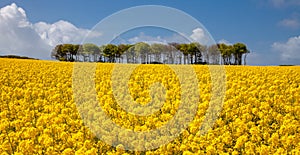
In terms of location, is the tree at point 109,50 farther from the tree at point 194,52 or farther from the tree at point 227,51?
the tree at point 227,51

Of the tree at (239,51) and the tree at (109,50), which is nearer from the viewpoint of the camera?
the tree at (109,50)

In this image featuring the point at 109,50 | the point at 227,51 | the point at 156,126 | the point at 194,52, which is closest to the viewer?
the point at 156,126

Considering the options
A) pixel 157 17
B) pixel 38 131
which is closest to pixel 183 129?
pixel 38 131

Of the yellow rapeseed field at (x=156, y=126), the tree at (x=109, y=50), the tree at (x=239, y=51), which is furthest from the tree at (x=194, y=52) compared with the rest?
the yellow rapeseed field at (x=156, y=126)

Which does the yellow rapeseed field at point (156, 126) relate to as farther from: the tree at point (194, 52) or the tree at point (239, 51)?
the tree at point (239, 51)

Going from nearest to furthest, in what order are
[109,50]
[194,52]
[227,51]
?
1. [109,50]
2. [194,52]
3. [227,51]

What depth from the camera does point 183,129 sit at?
25.4ft

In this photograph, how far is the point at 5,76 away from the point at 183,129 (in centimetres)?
1235

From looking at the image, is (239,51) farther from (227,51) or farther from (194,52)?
(194,52)

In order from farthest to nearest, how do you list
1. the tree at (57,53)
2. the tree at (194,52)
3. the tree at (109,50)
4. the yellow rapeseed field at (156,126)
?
the tree at (57,53), the tree at (194,52), the tree at (109,50), the yellow rapeseed field at (156,126)

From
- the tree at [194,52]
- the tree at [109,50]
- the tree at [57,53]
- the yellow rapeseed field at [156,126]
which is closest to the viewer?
the yellow rapeseed field at [156,126]

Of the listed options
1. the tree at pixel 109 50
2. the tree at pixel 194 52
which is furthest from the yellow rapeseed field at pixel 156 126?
the tree at pixel 194 52

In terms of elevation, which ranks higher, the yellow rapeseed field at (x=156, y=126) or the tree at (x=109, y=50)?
the tree at (x=109, y=50)

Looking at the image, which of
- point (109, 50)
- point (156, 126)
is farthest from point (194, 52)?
point (156, 126)
